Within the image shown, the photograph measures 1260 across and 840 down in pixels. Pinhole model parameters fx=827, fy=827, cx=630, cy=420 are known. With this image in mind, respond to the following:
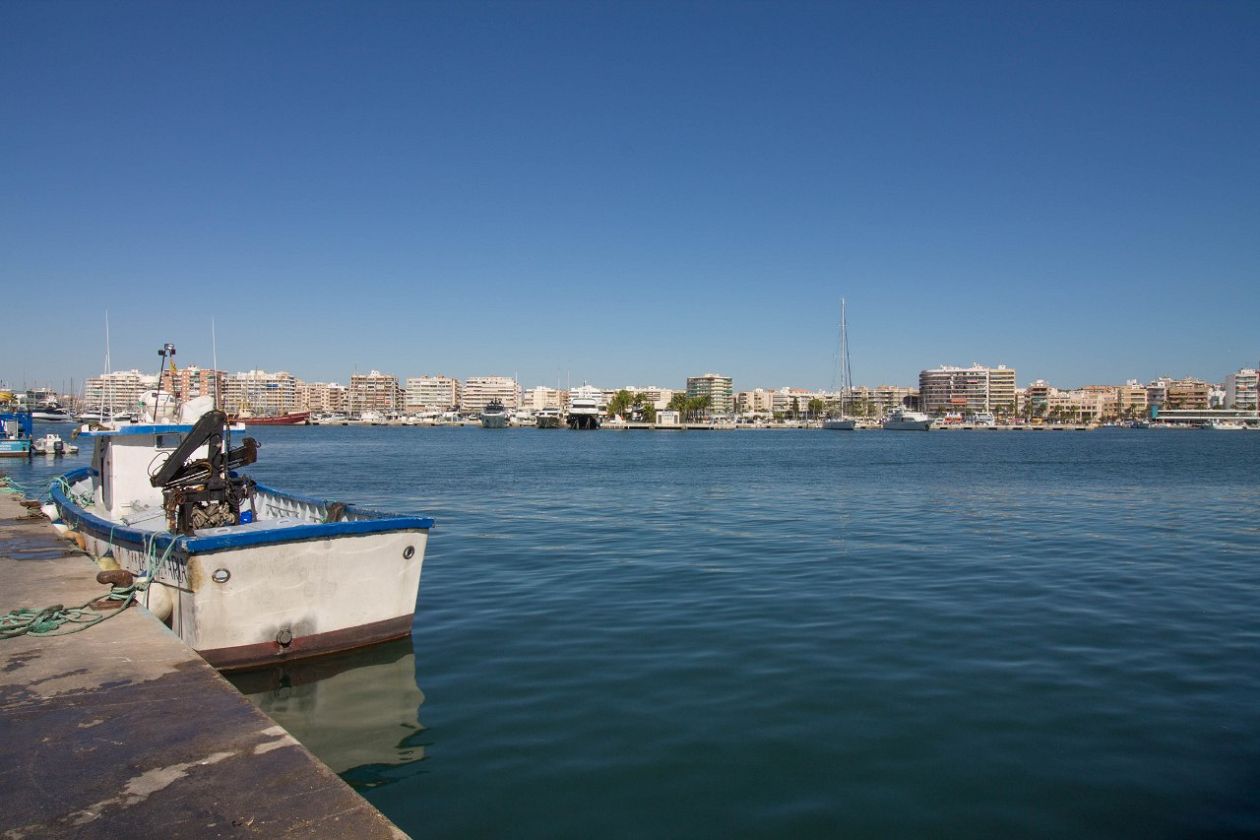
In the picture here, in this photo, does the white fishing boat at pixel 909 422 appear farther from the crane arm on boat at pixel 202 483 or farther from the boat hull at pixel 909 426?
the crane arm on boat at pixel 202 483

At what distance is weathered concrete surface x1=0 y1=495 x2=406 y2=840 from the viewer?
16.1 feet

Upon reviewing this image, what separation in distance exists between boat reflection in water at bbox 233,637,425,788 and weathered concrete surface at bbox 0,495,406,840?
4.51ft

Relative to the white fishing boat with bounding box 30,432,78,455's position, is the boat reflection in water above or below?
below

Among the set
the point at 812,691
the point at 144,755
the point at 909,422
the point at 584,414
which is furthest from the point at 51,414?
the point at 812,691

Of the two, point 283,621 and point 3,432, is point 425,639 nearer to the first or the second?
point 283,621

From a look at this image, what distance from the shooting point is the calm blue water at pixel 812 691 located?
275 inches

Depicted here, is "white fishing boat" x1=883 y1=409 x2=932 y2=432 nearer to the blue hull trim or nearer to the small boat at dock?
the small boat at dock

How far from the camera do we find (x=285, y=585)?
10.6m

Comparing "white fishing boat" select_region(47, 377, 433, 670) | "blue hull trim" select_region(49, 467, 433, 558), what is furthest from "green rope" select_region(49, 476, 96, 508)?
"blue hull trim" select_region(49, 467, 433, 558)

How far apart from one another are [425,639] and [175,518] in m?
4.67

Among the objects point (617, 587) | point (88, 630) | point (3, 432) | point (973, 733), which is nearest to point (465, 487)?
point (617, 587)

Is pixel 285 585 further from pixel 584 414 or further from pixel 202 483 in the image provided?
pixel 584 414

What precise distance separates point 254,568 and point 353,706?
2.20 m

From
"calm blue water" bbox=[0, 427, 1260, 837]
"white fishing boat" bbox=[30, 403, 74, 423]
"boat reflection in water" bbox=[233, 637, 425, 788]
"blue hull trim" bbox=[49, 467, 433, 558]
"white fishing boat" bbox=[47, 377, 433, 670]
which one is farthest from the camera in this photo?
"white fishing boat" bbox=[30, 403, 74, 423]
